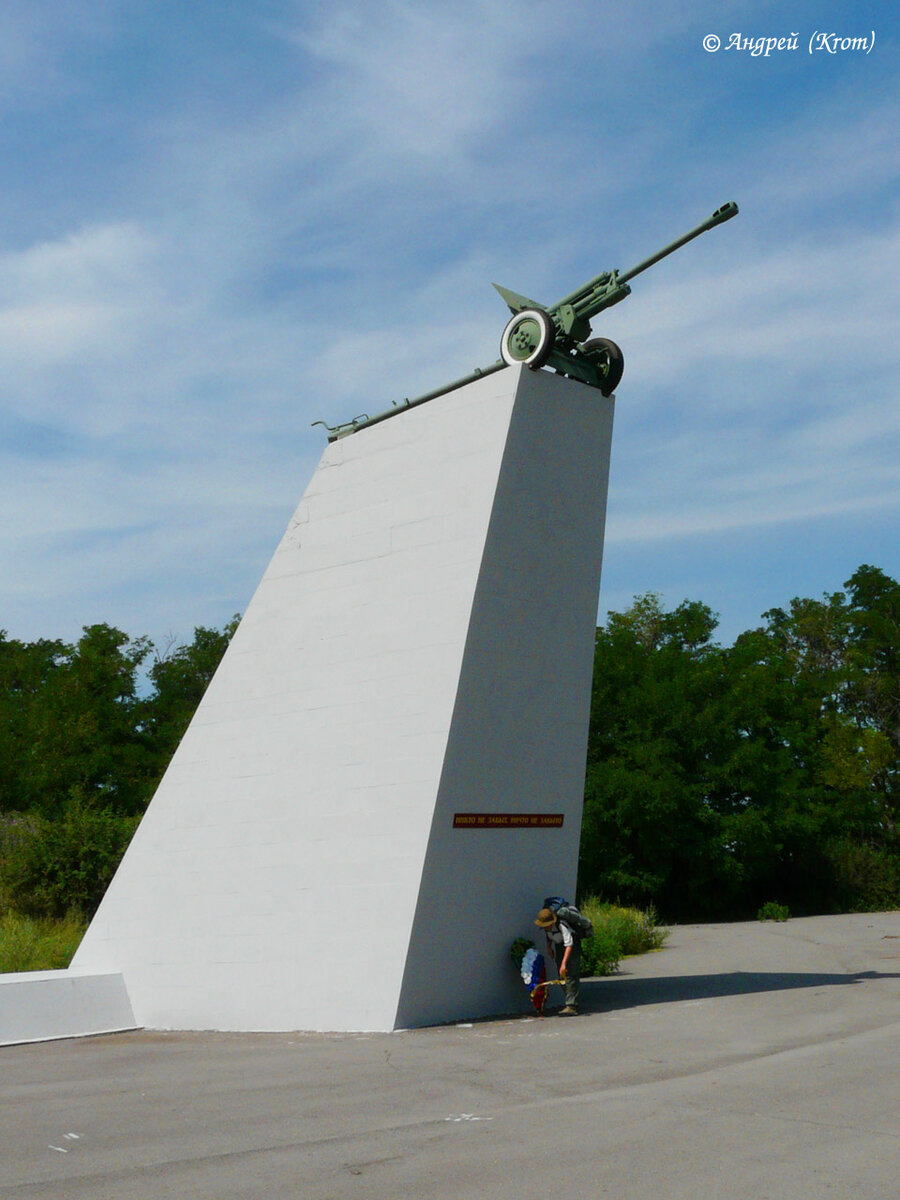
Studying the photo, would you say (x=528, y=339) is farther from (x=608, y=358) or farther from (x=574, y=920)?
(x=574, y=920)

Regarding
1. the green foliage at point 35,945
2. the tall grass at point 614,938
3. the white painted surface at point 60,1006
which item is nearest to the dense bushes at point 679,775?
the green foliage at point 35,945

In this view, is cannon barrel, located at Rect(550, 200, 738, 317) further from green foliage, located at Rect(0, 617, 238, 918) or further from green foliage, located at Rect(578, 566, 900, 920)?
green foliage, located at Rect(578, 566, 900, 920)

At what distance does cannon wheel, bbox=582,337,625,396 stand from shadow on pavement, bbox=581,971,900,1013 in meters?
6.81

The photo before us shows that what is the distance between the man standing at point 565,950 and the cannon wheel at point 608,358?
228 inches

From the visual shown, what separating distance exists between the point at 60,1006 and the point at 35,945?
182 inches

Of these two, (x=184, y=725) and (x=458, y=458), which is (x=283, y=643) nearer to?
(x=458, y=458)

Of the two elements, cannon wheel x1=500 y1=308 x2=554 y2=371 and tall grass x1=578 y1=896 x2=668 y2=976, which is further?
tall grass x1=578 y1=896 x2=668 y2=976

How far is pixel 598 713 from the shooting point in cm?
3262

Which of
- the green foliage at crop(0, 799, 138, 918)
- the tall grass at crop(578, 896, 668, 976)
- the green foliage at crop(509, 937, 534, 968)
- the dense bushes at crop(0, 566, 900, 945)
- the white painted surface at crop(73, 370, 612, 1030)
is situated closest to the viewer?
the white painted surface at crop(73, 370, 612, 1030)

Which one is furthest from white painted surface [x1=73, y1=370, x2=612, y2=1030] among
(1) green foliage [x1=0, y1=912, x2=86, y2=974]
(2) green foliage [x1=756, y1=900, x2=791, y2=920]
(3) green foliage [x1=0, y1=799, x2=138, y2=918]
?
(2) green foliage [x1=756, y1=900, x2=791, y2=920]

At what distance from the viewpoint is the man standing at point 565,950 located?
11258 mm

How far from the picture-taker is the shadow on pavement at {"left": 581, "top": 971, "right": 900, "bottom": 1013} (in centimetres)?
1256

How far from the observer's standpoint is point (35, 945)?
16062mm

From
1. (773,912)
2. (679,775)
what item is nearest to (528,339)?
(679,775)
